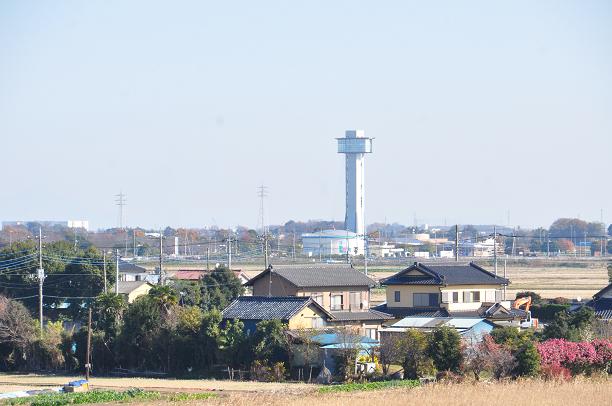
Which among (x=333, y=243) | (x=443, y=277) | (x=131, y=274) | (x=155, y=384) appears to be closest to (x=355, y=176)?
(x=333, y=243)

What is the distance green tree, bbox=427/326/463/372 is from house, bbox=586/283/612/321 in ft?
39.6

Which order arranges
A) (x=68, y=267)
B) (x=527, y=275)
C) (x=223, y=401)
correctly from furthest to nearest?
(x=527, y=275), (x=68, y=267), (x=223, y=401)

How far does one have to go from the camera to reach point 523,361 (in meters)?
31.5

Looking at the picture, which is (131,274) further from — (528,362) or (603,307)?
(528,362)

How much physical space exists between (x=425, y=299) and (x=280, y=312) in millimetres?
9784

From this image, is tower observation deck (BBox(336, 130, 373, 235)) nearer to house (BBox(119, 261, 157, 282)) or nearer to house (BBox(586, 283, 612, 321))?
house (BBox(119, 261, 157, 282))

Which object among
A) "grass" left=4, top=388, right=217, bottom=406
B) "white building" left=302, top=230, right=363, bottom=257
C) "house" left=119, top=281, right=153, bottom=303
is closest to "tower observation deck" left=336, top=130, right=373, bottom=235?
"white building" left=302, top=230, right=363, bottom=257

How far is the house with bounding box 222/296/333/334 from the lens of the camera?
38562mm

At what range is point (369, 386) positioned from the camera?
3084cm

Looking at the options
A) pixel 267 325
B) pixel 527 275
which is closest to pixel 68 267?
pixel 267 325

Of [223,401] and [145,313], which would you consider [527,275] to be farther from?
[223,401]

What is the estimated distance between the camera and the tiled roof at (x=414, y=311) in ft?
149

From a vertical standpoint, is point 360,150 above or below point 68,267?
above

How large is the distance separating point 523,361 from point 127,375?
13.8 metres
